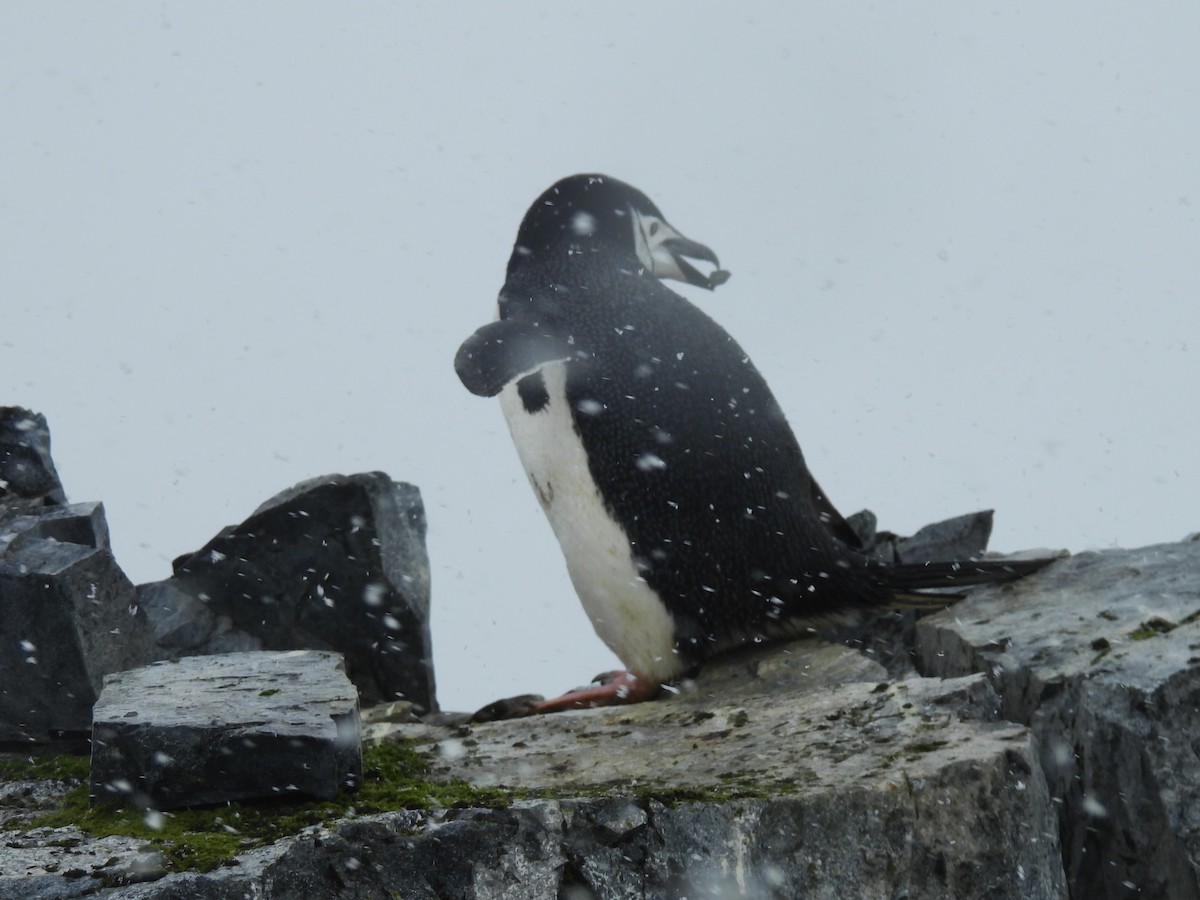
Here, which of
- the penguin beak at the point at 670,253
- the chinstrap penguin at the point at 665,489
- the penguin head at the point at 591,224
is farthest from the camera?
the penguin beak at the point at 670,253

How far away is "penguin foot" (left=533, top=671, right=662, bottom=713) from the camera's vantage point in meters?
2.83

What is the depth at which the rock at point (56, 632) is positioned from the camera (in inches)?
101

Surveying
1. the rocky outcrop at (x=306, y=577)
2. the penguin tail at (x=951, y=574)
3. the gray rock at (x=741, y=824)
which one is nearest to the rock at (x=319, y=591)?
the rocky outcrop at (x=306, y=577)

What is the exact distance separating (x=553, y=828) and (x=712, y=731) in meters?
0.68

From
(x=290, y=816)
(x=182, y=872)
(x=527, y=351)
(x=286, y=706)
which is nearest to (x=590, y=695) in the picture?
(x=527, y=351)

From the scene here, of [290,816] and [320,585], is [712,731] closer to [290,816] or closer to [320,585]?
[290,816]

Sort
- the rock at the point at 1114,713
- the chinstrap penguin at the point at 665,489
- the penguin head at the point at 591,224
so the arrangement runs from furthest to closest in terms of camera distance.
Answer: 1. the penguin head at the point at 591,224
2. the chinstrap penguin at the point at 665,489
3. the rock at the point at 1114,713

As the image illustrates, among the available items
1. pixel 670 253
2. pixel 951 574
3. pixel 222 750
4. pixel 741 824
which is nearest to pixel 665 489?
pixel 951 574

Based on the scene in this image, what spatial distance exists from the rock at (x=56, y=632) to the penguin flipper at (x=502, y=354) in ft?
2.98

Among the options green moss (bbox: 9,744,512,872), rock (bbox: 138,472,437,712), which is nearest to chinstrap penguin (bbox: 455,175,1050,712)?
rock (bbox: 138,472,437,712)

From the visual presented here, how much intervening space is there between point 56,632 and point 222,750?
106cm

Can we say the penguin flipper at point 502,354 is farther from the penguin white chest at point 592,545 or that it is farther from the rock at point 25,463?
the rock at point 25,463

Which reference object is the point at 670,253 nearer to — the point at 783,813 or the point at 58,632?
the point at 58,632

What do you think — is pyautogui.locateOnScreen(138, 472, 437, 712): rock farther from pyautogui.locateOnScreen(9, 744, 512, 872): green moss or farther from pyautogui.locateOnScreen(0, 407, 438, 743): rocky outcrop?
pyautogui.locateOnScreen(9, 744, 512, 872): green moss
